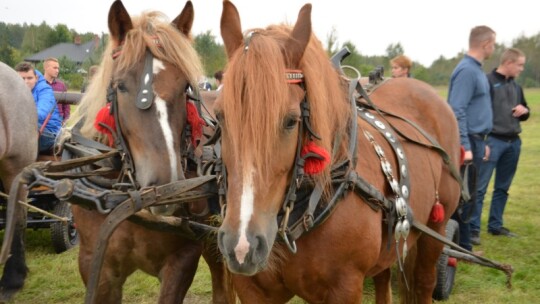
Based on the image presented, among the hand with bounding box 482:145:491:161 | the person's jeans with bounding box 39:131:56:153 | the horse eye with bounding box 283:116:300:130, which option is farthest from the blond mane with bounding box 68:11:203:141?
the hand with bounding box 482:145:491:161

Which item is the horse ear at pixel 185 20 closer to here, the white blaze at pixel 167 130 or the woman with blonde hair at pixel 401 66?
the white blaze at pixel 167 130

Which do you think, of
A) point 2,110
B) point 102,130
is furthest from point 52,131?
point 102,130

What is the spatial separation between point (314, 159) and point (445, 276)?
2.76 m

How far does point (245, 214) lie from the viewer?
1796 millimetres

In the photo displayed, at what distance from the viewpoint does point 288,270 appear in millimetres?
2318

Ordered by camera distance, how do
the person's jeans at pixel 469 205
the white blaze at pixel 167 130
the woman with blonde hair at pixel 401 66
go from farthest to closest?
the woman with blonde hair at pixel 401 66 → the person's jeans at pixel 469 205 → the white blaze at pixel 167 130

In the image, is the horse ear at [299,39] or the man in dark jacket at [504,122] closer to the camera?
the horse ear at [299,39]

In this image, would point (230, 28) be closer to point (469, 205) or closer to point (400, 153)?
point (400, 153)

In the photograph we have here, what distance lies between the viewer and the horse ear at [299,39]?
6.70 ft

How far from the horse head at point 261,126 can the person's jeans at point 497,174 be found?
4.40 meters

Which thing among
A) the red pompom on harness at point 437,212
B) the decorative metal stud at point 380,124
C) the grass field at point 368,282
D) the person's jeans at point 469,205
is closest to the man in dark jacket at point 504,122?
the grass field at point 368,282

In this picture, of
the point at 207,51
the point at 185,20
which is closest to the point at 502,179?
the point at 207,51

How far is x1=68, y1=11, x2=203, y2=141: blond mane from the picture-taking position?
2611 millimetres

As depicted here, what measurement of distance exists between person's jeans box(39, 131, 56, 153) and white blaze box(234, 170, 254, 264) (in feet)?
14.1
